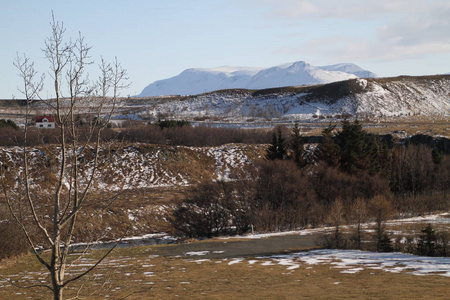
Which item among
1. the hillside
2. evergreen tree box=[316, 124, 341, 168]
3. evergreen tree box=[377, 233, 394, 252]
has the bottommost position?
evergreen tree box=[377, 233, 394, 252]

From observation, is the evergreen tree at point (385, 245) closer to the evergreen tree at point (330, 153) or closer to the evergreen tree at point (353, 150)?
the evergreen tree at point (353, 150)

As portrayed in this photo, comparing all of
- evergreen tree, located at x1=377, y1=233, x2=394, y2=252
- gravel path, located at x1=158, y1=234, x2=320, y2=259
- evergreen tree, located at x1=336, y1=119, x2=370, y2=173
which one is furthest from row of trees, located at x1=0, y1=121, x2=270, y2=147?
evergreen tree, located at x1=377, y1=233, x2=394, y2=252

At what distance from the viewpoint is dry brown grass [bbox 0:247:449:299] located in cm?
1861

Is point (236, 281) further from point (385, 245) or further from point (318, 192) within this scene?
point (318, 192)

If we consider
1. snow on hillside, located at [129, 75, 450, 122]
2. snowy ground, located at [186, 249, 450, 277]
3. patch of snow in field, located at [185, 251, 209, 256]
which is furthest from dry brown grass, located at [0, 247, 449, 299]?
snow on hillside, located at [129, 75, 450, 122]

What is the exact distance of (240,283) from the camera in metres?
22.8

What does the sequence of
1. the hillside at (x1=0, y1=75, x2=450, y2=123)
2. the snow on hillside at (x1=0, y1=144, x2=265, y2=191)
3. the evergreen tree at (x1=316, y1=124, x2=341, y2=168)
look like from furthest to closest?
the hillside at (x1=0, y1=75, x2=450, y2=123)
the snow on hillside at (x1=0, y1=144, x2=265, y2=191)
the evergreen tree at (x1=316, y1=124, x2=341, y2=168)

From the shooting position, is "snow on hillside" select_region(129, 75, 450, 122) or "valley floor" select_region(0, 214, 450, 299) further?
"snow on hillside" select_region(129, 75, 450, 122)

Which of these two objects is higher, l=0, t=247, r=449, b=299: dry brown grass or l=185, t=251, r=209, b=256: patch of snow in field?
l=0, t=247, r=449, b=299: dry brown grass

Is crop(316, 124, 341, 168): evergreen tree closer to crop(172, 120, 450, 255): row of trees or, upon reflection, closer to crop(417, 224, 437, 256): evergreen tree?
crop(172, 120, 450, 255): row of trees

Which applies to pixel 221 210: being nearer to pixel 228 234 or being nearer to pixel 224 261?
pixel 228 234

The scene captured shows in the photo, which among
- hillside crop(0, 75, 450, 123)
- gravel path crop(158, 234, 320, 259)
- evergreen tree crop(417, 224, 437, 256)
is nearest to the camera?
evergreen tree crop(417, 224, 437, 256)

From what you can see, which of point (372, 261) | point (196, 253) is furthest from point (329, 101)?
point (372, 261)

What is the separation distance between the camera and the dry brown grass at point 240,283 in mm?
18609
